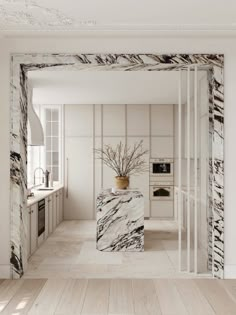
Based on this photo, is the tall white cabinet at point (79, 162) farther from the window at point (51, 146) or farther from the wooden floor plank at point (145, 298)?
the wooden floor plank at point (145, 298)

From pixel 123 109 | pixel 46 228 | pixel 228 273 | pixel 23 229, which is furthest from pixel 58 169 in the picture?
pixel 228 273

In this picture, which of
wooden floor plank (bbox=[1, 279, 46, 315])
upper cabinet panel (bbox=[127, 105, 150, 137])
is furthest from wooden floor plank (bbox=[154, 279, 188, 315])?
upper cabinet panel (bbox=[127, 105, 150, 137])

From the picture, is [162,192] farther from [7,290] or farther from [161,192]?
[7,290]

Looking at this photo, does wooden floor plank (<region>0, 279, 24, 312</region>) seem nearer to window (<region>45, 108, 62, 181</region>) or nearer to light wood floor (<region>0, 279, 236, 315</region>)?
light wood floor (<region>0, 279, 236, 315</region>)

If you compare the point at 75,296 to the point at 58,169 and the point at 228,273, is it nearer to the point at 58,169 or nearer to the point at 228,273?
the point at 228,273

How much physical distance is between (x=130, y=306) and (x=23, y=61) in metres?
2.66

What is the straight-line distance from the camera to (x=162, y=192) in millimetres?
9344

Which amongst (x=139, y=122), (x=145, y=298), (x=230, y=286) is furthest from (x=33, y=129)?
(x=230, y=286)

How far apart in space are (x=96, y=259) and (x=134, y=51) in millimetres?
2635

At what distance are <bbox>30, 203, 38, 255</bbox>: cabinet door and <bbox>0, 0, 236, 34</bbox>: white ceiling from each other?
241 cm

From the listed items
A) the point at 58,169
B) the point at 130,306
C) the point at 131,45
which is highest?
the point at 131,45

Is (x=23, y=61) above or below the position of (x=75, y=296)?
above

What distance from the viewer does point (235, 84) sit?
15.1 ft

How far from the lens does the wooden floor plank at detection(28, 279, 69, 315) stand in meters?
3.67
